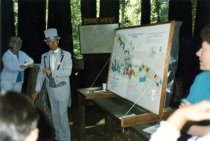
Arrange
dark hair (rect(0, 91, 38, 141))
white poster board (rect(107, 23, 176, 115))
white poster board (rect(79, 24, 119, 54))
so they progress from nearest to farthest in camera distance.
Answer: dark hair (rect(0, 91, 38, 141)), white poster board (rect(107, 23, 176, 115)), white poster board (rect(79, 24, 119, 54))

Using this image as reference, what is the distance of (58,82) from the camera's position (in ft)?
16.5

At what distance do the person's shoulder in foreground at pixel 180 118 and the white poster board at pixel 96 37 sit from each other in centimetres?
593

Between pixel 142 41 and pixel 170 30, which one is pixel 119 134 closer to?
pixel 142 41

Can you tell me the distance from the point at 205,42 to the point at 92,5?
234 inches

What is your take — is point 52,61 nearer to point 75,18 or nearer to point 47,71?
point 47,71

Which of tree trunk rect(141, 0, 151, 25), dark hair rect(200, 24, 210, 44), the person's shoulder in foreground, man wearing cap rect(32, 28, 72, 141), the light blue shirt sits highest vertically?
tree trunk rect(141, 0, 151, 25)

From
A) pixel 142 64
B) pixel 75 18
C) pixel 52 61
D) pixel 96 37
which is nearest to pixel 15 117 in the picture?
pixel 142 64

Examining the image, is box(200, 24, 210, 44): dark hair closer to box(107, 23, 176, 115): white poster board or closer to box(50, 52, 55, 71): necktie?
box(107, 23, 176, 115): white poster board

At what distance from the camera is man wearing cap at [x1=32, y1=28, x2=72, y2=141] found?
5.04 metres

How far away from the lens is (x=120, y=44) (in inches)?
163

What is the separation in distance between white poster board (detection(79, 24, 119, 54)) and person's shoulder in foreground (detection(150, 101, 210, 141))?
593 centimetres

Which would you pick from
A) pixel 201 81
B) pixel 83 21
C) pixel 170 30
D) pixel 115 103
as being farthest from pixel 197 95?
pixel 83 21

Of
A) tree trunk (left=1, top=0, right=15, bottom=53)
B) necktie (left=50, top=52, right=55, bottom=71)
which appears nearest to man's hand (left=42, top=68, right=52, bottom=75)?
necktie (left=50, top=52, right=55, bottom=71)

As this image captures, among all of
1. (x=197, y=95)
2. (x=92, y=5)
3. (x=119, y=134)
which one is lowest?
(x=119, y=134)
